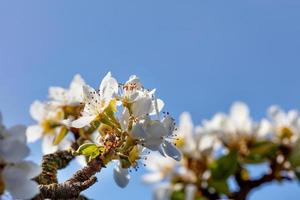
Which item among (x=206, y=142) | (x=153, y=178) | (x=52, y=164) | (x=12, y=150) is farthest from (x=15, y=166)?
(x=52, y=164)

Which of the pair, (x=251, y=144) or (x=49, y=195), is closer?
(x=251, y=144)

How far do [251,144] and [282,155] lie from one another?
0.08 m

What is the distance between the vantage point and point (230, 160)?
4.43ft

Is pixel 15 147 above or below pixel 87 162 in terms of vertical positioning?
below

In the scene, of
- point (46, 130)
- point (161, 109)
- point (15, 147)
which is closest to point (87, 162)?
point (46, 130)

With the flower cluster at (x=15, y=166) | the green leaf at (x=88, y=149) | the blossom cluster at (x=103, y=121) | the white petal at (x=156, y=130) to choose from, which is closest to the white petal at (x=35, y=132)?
the blossom cluster at (x=103, y=121)

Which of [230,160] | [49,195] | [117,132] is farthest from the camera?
[117,132]

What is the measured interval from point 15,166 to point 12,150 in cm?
7

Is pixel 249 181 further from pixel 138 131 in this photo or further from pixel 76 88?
pixel 76 88

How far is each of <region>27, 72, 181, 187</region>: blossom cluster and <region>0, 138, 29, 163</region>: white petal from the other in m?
0.86

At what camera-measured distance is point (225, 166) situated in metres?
1.35

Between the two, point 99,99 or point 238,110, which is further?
point 99,99

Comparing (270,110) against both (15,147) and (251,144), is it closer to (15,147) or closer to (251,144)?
(251,144)

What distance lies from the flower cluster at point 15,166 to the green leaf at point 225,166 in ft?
1.99
